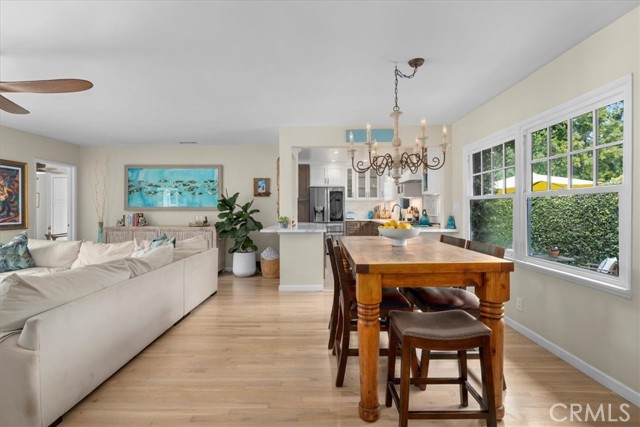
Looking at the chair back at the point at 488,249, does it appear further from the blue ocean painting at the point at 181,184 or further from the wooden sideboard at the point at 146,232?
the blue ocean painting at the point at 181,184

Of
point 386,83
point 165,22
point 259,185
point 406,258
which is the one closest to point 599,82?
point 386,83

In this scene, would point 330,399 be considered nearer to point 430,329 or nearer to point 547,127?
point 430,329

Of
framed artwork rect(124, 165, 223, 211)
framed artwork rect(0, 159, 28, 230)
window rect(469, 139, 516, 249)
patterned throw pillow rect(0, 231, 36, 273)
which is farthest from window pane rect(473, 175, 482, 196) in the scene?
framed artwork rect(0, 159, 28, 230)

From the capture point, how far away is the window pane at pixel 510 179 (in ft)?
10.5

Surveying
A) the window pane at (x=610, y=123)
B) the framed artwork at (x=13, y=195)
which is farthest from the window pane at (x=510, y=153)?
the framed artwork at (x=13, y=195)

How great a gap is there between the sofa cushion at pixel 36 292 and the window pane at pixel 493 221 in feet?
12.3

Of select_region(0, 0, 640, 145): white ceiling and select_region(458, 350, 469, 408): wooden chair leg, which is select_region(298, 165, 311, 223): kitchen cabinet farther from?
select_region(458, 350, 469, 408): wooden chair leg

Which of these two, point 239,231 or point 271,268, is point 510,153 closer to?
point 271,268

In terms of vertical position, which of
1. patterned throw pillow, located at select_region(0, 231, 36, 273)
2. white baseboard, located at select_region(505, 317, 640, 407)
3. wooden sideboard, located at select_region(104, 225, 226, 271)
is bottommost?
white baseboard, located at select_region(505, 317, 640, 407)

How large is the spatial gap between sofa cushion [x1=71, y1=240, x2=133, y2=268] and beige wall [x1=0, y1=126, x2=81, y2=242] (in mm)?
2088

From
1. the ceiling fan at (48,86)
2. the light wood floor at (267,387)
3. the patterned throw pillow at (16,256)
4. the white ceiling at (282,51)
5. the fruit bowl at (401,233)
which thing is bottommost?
the light wood floor at (267,387)

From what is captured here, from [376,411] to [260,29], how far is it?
2535 mm

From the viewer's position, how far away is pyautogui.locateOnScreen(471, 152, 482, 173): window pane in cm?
392

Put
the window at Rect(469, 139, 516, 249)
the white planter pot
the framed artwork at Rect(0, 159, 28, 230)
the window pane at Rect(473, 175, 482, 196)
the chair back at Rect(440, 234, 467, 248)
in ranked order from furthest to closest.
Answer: the white planter pot < the framed artwork at Rect(0, 159, 28, 230) < the window pane at Rect(473, 175, 482, 196) < the window at Rect(469, 139, 516, 249) < the chair back at Rect(440, 234, 467, 248)
